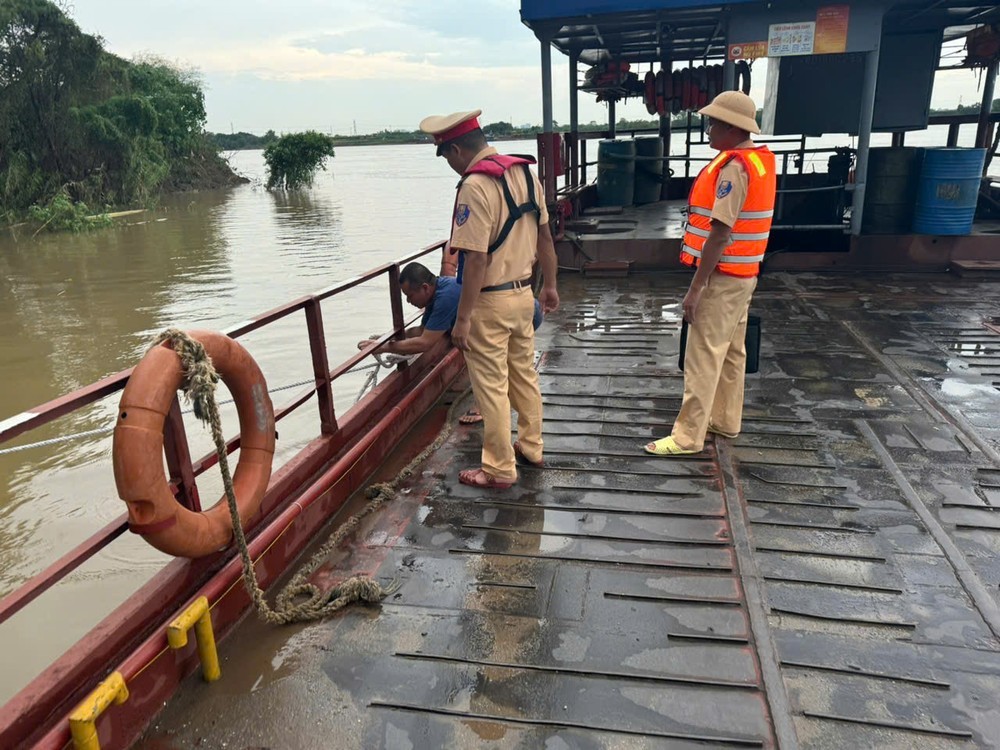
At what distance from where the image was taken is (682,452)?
139 inches

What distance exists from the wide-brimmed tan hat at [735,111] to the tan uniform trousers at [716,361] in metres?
0.68

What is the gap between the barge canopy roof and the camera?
696cm

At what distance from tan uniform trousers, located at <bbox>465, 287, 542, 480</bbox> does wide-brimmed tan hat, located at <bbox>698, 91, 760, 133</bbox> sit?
3.70 ft

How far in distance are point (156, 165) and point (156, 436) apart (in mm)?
31583

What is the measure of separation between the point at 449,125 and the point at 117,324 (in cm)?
1116

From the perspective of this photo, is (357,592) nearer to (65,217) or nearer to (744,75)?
(744,75)

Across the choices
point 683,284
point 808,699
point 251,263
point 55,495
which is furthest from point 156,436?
point 251,263

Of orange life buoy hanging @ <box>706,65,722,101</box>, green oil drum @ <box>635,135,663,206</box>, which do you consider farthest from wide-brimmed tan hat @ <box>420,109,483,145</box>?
green oil drum @ <box>635,135,663,206</box>

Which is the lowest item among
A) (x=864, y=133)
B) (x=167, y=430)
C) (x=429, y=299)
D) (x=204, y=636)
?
(x=204, y=636)

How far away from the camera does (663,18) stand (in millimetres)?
7695

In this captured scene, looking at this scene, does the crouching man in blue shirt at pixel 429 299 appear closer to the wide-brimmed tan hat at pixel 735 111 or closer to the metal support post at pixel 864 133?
the wide-brimmed tan hat at pixel 735 111

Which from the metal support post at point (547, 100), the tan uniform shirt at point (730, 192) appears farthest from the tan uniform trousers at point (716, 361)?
the metal support post at point (547, 100)

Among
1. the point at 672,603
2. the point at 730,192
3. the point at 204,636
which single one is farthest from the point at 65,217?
the point at 672,603

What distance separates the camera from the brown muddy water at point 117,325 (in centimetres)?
480
